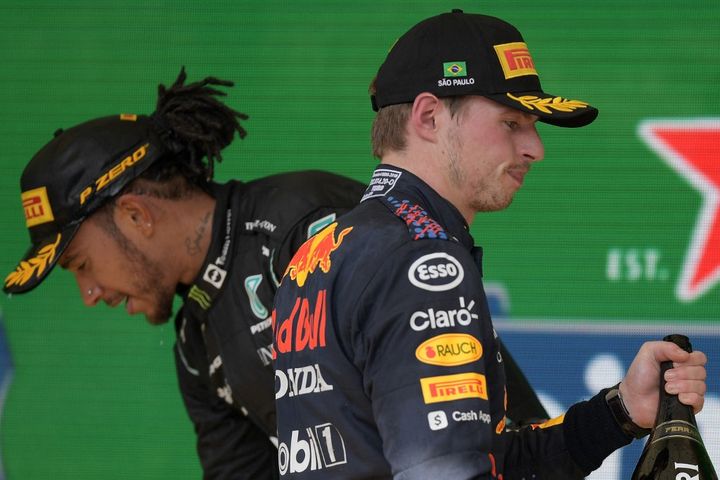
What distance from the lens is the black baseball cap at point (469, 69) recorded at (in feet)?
4.79

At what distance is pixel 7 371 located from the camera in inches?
124

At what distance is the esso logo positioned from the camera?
4.25ft

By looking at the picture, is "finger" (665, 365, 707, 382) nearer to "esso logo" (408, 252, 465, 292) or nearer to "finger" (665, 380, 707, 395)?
"finger" (665, 380, 707, 395)

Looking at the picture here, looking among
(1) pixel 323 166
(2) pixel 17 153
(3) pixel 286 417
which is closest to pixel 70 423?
(2) pixel 17 153

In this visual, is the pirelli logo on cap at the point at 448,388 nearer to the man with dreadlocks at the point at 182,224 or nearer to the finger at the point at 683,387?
the finger at the point at 683,387

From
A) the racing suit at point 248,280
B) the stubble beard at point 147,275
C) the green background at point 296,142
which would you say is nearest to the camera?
the racing suit at point 248,280

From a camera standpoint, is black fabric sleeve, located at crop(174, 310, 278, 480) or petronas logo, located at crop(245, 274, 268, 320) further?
black fabric sleeve, located at crop(174, 310, 278, 480)

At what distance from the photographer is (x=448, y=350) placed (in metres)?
1.27

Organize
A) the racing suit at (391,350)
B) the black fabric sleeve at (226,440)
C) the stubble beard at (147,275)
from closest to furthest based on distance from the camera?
the racing suit at (391,350) → the stubble beard at (147,275) → the black fabric sleeve at (226,440)

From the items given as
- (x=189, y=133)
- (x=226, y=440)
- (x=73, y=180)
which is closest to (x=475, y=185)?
(x=189, y=133)

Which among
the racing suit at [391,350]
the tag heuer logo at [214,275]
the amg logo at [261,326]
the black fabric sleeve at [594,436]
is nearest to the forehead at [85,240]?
the tag heuer logo at [214,275]

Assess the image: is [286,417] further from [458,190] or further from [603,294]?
[603,294]

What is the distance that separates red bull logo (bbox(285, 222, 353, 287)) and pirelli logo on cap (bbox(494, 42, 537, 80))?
301 millimetres

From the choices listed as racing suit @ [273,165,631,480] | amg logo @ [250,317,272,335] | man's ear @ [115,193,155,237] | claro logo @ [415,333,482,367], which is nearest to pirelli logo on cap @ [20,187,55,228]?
man's ear @ [115,193,155,237]
